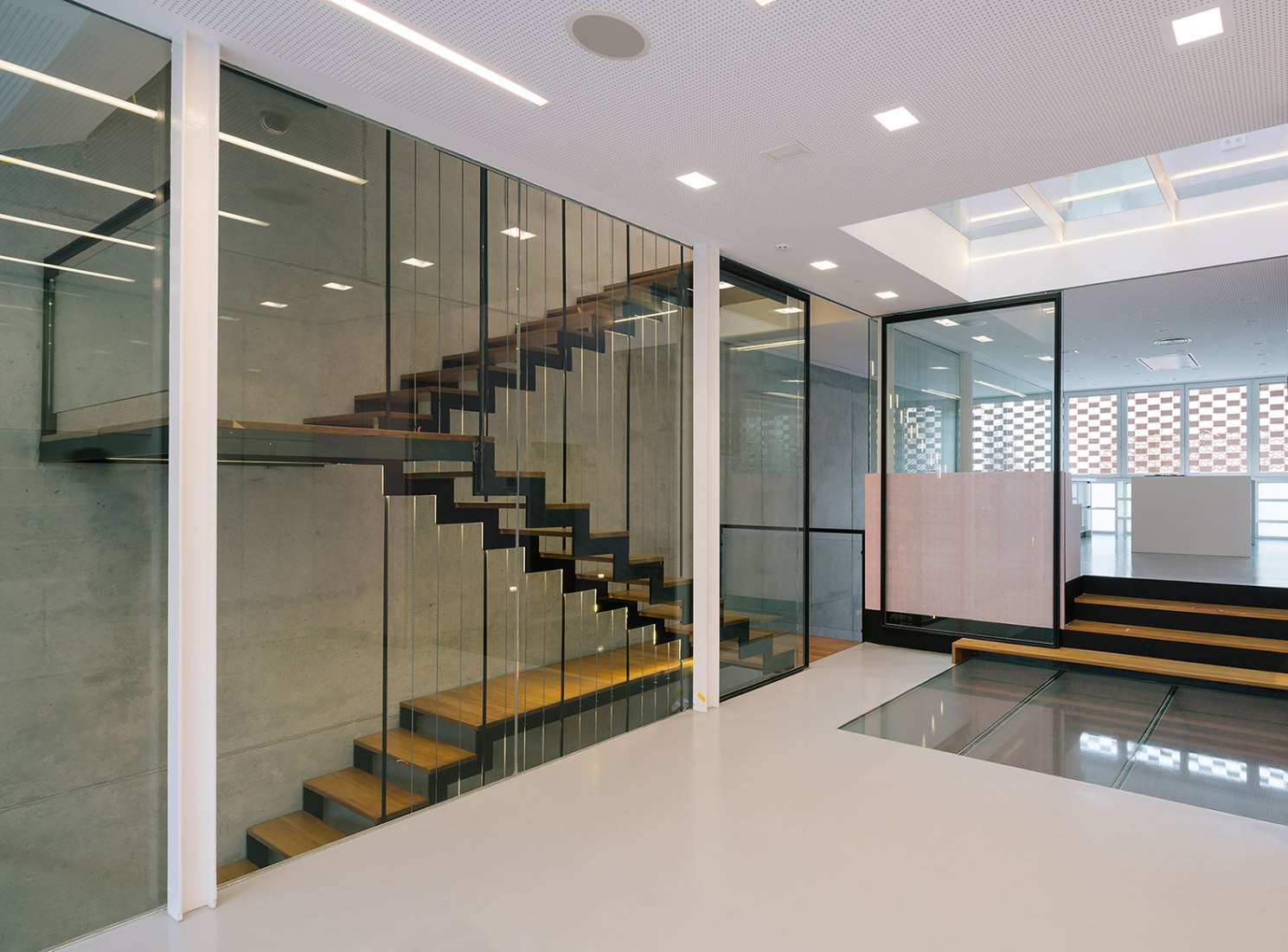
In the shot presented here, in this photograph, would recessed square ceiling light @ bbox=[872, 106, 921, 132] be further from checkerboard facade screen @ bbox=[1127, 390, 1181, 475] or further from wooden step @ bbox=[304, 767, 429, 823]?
checkerboard facade screen @ bbox=[1127, 390, 1181, 475]

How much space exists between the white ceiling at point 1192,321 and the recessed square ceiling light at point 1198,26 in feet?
12.2

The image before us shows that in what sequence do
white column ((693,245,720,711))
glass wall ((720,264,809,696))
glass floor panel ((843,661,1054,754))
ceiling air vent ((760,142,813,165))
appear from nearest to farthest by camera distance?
ceiling air vent ((760,142,813,165)), glass floor panel ((843,661,1054,754)), white column ((693,245,720,711)), glass wall ((720,264,809,696))

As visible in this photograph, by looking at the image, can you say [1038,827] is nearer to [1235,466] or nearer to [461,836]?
[461,836]

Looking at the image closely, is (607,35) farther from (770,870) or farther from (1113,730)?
(1113,730)

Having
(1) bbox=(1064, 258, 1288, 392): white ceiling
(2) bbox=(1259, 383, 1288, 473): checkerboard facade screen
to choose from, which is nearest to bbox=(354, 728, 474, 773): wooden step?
(1) bbox=(1064, 258, 1288, 392): white ceiling

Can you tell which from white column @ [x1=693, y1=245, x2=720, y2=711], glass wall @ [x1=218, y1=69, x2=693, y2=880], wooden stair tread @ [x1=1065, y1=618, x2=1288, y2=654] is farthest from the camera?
wooden stair tread @ [x1=1065, y1=618, x2=1288, y2=654]

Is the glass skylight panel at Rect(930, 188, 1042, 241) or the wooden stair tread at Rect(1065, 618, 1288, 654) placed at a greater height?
the glass skylight panel at Rect(930, 188, 1042, 241)

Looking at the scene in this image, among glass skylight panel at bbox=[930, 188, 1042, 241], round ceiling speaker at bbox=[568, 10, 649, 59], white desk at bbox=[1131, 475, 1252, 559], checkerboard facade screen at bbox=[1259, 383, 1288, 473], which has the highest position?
glass skylight panel at bbox=[930, 188, 1042, 241]

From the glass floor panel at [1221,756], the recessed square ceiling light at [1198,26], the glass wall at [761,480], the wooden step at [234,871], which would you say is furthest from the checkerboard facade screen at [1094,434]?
the wooden step at [234,871]

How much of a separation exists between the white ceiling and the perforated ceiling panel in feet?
10.0

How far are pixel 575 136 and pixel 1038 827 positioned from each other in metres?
3.67

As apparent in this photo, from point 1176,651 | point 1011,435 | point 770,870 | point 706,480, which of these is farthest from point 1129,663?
point 770,870

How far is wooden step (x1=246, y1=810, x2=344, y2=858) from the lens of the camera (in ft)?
9.73

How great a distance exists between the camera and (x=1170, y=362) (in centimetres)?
957
